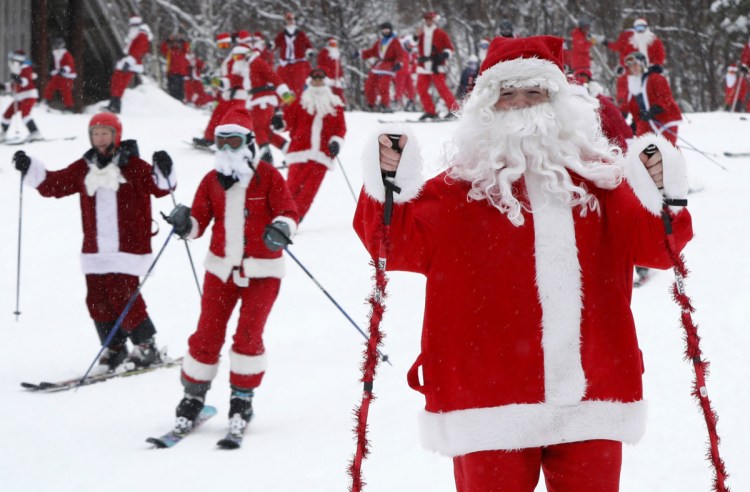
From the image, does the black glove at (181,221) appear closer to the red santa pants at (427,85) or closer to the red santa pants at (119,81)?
the red santa pants at (427,85)

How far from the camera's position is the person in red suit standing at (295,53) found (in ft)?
58.9

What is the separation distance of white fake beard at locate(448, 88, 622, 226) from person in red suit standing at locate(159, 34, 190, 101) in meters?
19.8

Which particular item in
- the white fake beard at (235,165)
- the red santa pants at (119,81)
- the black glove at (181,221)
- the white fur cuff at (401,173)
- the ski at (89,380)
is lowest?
the ski at (89,380)

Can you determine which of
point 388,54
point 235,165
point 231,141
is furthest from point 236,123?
point 388,54

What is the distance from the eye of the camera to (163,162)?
5.95 meters

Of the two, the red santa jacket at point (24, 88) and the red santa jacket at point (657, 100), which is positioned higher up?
the red santa jacket at point (657, 100)

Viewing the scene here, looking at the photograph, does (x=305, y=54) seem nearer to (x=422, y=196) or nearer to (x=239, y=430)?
(x=239, y=430)

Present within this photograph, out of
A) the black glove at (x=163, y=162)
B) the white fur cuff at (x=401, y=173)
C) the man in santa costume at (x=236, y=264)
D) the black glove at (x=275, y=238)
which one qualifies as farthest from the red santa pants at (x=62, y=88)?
the white fur cuff at (x=401, y=173)

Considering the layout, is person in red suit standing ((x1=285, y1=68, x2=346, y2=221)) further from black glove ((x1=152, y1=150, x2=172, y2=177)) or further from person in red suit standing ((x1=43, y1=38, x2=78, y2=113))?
person in red suit standing ((x1=43, y1=38, x2=78, y2=113))

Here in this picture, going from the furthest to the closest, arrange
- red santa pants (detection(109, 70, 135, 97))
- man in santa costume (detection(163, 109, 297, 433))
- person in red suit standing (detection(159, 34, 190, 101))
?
person in red suit standing (detection(159, 34, 190, 101))
red santa pants (detection(109, 70, 135, 97))
man in santa costume (detection(163, 109, 297, 433))

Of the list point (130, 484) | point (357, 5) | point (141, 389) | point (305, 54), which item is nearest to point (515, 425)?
point (130, 484)

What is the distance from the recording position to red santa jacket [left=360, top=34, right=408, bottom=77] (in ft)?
61.3

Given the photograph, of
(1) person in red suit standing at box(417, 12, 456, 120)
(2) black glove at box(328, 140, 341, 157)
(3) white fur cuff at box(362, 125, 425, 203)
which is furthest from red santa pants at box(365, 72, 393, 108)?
(3) white fur cuff at box(362, 125, 425, 203)

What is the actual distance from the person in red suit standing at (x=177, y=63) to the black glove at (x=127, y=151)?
51.8 ft
